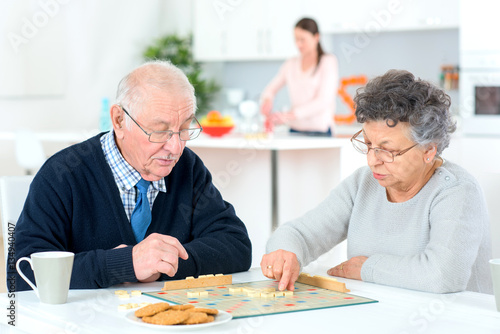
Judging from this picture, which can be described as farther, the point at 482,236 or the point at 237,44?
the point at 237,44

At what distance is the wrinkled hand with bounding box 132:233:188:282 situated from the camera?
1.56m

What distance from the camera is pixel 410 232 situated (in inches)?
70.1

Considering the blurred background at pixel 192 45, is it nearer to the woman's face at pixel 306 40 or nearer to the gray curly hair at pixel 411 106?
the woman's face at pixel 306 40

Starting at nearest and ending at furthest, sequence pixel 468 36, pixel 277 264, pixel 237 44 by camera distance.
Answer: pixel 277 264
pixel 468 36
pixel 237 44

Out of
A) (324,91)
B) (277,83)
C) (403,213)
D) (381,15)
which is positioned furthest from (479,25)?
(403,213)

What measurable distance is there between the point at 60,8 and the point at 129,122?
455 cm

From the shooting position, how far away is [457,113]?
5.21 m

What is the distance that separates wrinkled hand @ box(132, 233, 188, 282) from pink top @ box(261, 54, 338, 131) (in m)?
3.11

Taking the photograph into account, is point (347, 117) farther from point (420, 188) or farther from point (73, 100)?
point (420, 188)

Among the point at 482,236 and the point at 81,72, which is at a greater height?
the point at 81,72

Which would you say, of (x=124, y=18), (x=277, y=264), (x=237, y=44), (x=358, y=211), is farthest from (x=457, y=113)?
(x=277, y=264)

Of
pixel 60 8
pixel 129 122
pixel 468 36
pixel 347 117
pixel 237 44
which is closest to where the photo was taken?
pixel 129 122

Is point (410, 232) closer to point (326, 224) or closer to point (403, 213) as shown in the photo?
point (403, 213)

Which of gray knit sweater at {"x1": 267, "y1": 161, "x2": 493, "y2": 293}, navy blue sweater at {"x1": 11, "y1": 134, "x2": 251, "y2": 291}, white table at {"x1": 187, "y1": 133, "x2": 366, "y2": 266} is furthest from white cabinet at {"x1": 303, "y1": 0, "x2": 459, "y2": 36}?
navy blue sweater at {"x1": 11, "y1": 134, "x2": 251, "y2": 291}
